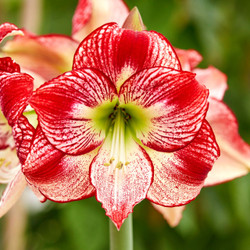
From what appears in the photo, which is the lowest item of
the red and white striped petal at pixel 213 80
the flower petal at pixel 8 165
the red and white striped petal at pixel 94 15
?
the flower petal at pixel 8 165

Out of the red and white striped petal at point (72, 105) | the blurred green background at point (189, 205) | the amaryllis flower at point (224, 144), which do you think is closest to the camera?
the red and white striped petal at point (72, 105)

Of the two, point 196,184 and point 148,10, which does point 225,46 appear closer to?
point 148,10

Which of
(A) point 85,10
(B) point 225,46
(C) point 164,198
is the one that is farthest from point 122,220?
(B) point 225,46

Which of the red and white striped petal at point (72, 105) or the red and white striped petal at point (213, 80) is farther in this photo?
the red and white striped petal at point (213, 80)

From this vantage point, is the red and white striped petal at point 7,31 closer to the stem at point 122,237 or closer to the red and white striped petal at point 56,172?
the red and white striped petal at point 56,172

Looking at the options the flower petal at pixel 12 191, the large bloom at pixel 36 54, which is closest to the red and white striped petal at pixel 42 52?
the large bloom at pixel 36 54

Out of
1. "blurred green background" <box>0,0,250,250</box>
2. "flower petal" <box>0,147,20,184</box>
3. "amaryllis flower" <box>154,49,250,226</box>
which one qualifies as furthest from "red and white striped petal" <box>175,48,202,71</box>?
"blurred green background" <box>0,0,250,250</box>

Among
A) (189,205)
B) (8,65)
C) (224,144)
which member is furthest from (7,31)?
(189,205)

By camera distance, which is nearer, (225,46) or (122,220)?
(122,220)
